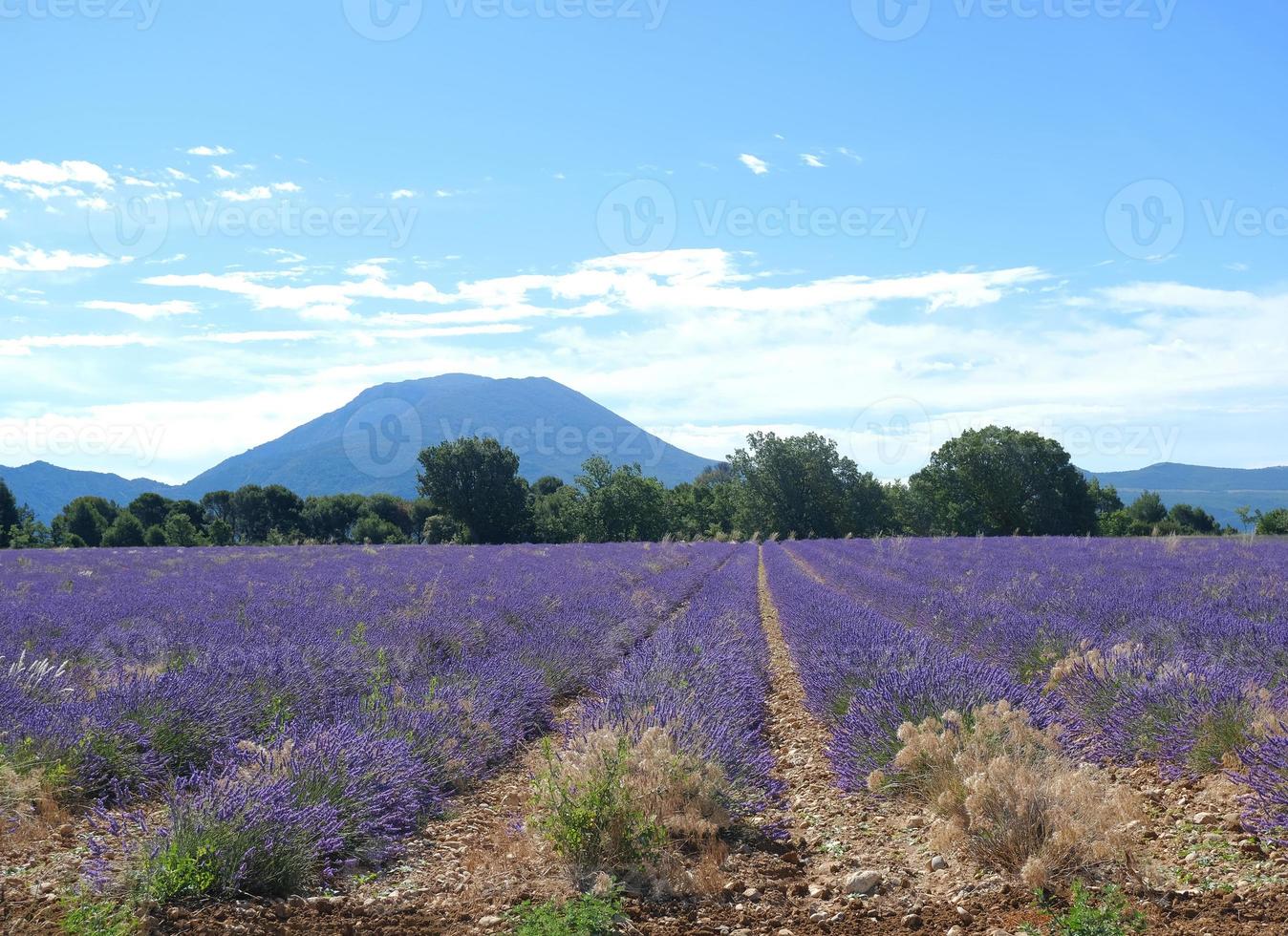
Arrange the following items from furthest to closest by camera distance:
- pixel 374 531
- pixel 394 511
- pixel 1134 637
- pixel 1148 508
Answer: pixel 394 511 < pixel 1148 508 < pixel 374 531 < pixel 1134 637

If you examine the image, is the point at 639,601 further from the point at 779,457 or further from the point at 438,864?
the point at 779,457

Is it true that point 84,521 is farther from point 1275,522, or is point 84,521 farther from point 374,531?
point 1275,522

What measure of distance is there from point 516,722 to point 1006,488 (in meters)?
54.7

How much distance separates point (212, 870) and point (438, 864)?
972 millimetres

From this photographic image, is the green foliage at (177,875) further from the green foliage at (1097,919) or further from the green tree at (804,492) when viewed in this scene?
the green tree at (804,492)

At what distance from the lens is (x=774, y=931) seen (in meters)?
2.94

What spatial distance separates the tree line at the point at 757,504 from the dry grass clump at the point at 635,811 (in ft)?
153

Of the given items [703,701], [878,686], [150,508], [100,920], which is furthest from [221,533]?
[100,920]

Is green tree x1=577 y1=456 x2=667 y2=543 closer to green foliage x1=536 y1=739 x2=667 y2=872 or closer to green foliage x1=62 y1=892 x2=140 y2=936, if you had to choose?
green foliage x1=536 y1=739 x2=667 y2=872

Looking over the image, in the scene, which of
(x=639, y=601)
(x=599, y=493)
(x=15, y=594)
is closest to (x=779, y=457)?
(x=599, y=493)

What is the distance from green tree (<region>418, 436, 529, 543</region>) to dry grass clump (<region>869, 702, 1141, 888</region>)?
5015 centimetres

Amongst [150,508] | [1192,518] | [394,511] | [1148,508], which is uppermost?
[150,508]

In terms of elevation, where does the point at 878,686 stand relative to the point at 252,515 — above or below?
below

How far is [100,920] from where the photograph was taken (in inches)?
103
